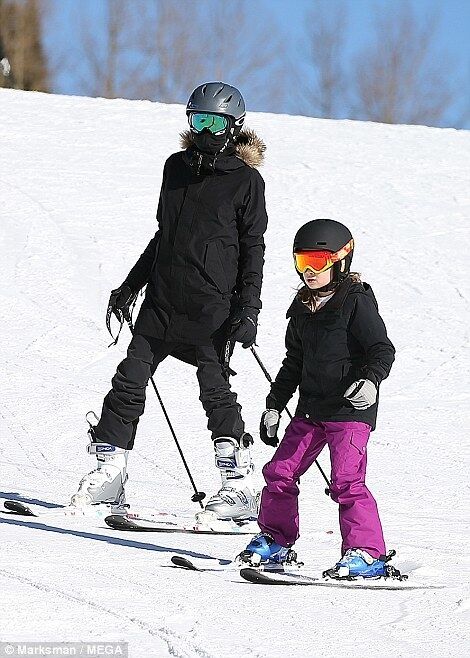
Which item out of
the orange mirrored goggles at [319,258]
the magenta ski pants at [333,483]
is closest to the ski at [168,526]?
the magenta ski pants at [333,483]

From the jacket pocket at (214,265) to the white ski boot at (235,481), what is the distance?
732 mm

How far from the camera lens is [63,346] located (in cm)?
927

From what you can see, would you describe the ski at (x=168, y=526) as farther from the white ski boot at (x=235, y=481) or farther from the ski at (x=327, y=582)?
the ski at (x=327, y=582)

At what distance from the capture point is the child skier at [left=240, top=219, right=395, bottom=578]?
3.94 metres

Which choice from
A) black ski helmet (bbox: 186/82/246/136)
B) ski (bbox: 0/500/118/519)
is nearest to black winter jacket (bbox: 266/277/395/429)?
black ski helmet (bbox: 186/82/246/136)

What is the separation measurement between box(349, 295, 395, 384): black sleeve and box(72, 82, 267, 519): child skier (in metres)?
0.91

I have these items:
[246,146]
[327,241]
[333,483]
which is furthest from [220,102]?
[333,483]

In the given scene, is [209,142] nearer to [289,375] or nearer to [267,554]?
[289,375]

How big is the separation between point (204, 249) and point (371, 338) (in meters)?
1.22

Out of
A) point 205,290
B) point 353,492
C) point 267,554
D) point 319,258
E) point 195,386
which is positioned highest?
point 195,386

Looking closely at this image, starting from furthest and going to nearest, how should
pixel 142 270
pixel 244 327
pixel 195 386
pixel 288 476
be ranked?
1. pixel 195 386
2. pixel 142 270
3. pixel 244 327
4. pixel 288 476

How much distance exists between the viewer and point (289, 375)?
422 centimetres

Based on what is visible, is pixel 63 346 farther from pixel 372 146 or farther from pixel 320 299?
pixel 372 146

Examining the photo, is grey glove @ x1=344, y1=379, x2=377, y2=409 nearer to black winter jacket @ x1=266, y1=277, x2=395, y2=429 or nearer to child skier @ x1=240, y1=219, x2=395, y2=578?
child skier @ x1=240, y1=219, x2=395, y2=578
